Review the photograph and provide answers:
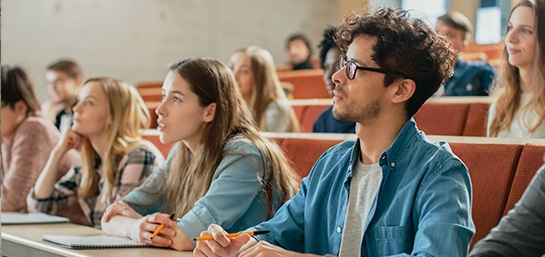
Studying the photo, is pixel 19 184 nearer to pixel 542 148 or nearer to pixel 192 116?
pixel 192 116

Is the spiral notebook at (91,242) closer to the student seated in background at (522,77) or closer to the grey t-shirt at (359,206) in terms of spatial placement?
the grey t-shirt at (359,206)

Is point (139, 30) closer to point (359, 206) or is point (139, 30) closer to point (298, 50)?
point (298, 50)

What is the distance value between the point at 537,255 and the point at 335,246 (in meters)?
0.66

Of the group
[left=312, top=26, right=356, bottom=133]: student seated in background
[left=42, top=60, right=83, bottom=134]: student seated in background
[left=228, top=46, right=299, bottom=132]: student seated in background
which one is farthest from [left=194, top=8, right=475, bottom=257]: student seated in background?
[left=42, top=60, right=83, bottom=134]: student seated in background

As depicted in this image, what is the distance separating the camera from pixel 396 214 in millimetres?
2025

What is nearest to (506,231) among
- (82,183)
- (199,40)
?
(82,183)

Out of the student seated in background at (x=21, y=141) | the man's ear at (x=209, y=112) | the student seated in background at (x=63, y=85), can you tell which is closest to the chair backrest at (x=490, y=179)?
the man's ear at (x=209, y=112)

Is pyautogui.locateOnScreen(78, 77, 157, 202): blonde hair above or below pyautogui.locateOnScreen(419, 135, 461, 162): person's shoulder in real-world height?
below

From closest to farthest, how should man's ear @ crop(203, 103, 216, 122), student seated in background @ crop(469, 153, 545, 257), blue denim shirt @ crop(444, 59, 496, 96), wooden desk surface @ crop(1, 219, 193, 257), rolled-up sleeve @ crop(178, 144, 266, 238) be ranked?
student seated in background @ crop(469, 153, 545, 257) < wooden desk surface @ crop(1, 219, 193, 257) < rolled-up sleeve @ crop(178, 144, 266, 238) < man's ear @ crop(203, 103, 216, 122) < blue denim shirt @ crop(444, 59, 496, 96)

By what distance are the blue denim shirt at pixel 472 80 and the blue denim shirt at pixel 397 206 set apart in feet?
8.89

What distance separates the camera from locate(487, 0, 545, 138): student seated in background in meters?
3.31

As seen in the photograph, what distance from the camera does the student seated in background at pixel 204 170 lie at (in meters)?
2.66

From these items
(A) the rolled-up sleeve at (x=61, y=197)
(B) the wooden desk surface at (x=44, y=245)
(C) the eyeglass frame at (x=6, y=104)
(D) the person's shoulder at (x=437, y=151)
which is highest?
(D) the person's shoulder at (x=437, y=151)

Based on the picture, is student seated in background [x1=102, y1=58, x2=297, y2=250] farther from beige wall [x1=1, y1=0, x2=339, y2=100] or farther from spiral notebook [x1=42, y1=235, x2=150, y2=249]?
beige wall [x1=1, y1=0, x2=339, y2=100]
